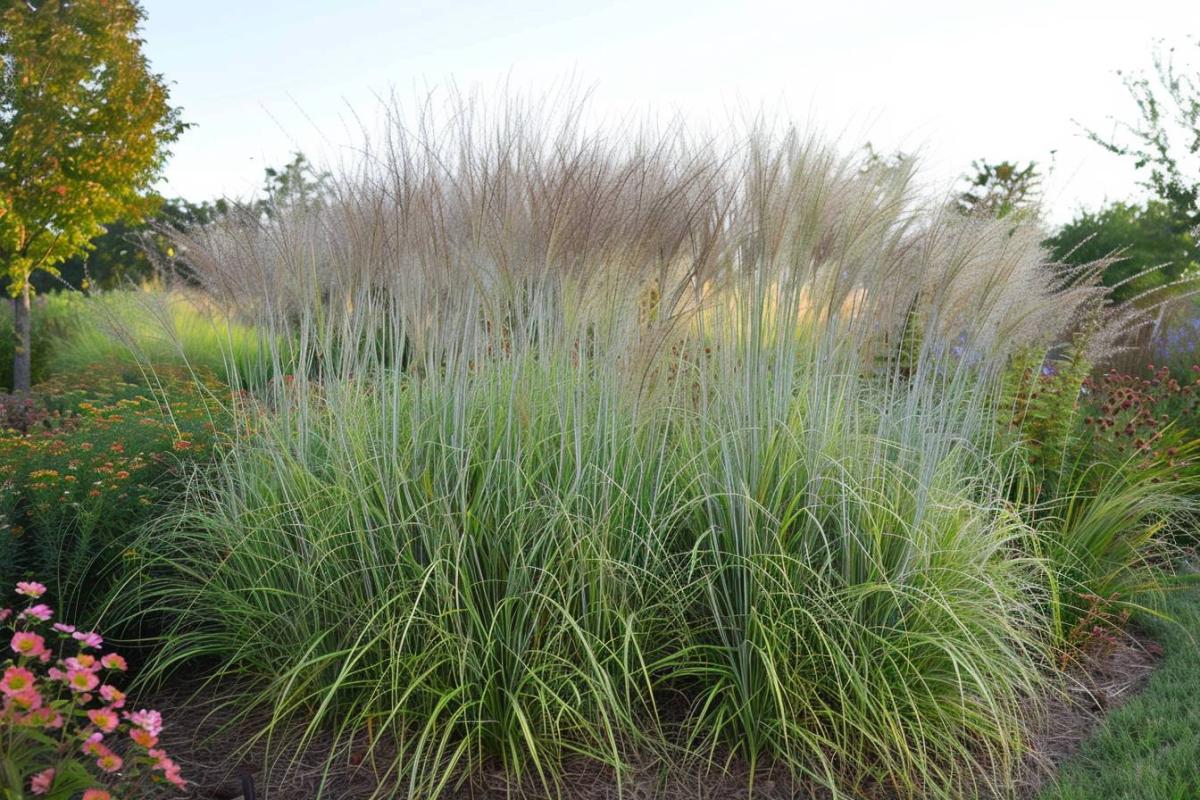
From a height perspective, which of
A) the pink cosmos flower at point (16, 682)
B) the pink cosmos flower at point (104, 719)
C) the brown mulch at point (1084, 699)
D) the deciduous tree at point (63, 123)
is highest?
the deciduous tree at point (63, 123)

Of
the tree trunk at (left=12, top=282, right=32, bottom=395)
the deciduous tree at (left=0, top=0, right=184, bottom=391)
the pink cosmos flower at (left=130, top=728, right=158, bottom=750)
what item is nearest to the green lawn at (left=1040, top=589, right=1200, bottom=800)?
the pink cosmos flower at (left=130, top=728, right=158, bottom=750)

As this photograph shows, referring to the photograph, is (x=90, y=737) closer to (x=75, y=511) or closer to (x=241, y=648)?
(x=241, y=648)

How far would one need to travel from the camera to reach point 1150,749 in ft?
11.5

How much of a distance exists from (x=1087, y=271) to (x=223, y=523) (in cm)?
487

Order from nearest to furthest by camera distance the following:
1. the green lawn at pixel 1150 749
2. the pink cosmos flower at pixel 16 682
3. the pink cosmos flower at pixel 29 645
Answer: the pink cosmos flower at pixel 16 682, the pink cosmos flower at pixel 29 645, the green lawn at pixel 1150 749

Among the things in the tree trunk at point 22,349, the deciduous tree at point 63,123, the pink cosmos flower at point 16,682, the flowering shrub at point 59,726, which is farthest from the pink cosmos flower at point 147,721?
the deciduous tree at point 63,123

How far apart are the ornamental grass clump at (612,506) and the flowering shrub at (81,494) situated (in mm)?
284

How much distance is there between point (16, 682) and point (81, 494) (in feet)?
6.67

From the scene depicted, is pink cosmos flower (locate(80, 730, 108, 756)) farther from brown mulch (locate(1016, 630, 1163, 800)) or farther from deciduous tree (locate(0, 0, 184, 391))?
deciduous tree (locate(0, 0, 184, 391))

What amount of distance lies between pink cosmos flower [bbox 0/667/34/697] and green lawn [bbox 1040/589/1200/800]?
305cm

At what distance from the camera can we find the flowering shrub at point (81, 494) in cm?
372

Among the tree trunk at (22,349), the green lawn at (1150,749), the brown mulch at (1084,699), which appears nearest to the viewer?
the green lawn at (1150,749)

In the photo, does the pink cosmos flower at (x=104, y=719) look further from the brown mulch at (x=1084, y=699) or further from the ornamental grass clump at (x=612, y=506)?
the brown mulch at (x=1084, y=699)

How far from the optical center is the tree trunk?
12234mm
